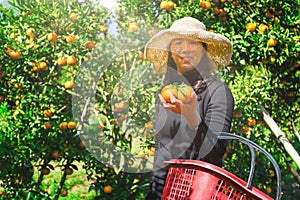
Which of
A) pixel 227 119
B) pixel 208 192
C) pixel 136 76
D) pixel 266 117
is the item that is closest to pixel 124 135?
Answer: pixel 136 76

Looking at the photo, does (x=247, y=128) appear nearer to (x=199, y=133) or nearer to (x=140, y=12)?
(x=140, y=12)

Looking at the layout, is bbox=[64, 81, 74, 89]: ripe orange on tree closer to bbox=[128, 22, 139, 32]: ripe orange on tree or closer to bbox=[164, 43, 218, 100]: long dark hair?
bbox=[128, 22, 139, 32]: ripe orange on tree

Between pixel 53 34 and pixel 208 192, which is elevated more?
pixel 53 34

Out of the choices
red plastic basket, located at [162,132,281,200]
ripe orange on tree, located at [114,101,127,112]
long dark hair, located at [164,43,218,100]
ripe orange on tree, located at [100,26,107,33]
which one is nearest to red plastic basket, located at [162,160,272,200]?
red plastic basket, located at [162,132,281,200]

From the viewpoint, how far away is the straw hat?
1813 mm

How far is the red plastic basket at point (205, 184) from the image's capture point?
43.7 inches

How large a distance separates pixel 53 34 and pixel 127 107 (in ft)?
2.52

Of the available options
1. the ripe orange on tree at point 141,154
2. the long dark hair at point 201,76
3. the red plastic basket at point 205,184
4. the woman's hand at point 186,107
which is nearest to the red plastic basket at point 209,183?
the red plastic basket at point 205,184

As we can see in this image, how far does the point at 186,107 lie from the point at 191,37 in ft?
1.94

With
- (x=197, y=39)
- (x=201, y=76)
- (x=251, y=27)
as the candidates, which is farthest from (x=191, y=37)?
(x=251, y=27)

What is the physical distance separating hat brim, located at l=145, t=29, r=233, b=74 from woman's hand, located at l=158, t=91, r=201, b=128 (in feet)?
1.75

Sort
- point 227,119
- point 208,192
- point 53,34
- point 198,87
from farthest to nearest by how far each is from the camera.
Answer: point 53,34
point 198,87
point 227,119
point 208,192

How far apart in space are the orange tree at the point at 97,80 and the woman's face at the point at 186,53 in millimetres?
1217

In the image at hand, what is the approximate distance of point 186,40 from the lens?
180cm
